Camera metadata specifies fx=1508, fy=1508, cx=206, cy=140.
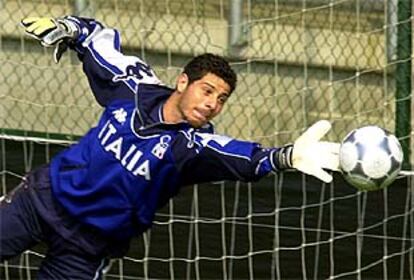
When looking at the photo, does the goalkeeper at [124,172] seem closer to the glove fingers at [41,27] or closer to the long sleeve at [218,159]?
the long sleeve at [218,159]

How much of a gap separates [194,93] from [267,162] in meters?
0.34

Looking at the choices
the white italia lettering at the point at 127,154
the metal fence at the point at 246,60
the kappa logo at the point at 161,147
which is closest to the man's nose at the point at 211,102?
the kappa logo at the point at 161,147

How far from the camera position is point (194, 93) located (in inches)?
169

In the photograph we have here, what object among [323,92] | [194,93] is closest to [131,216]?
[194,93]


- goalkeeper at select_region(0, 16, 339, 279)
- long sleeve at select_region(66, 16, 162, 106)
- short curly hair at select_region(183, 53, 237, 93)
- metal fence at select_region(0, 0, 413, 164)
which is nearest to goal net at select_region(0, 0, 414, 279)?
metal fence at select_region(0, 0, 413, 164)

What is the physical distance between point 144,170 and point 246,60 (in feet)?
13.2

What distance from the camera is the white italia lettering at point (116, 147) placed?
434 centimetres

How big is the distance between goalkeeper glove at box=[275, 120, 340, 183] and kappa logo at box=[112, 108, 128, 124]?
0.55 meters

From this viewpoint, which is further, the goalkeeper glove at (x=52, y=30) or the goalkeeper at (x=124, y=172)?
the goalkeeper glove at (x=52, y=30)

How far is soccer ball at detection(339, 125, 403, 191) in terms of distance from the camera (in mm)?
4191

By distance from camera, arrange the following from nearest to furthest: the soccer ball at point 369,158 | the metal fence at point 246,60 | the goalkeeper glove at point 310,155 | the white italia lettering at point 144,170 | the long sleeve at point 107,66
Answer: the goalkeeper glove at point 310,155
the soccer ball at point 369,158
the white italia lettering at point 144,170
the long sleeve at point 107,66
the metal fence at point 246,60

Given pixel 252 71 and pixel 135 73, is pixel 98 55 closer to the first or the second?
pixel 135 73

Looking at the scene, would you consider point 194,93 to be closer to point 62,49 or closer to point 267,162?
point 267,162

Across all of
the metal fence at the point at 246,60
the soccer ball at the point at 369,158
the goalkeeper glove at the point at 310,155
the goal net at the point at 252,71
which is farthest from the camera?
the metal fence at the point at 246,60
